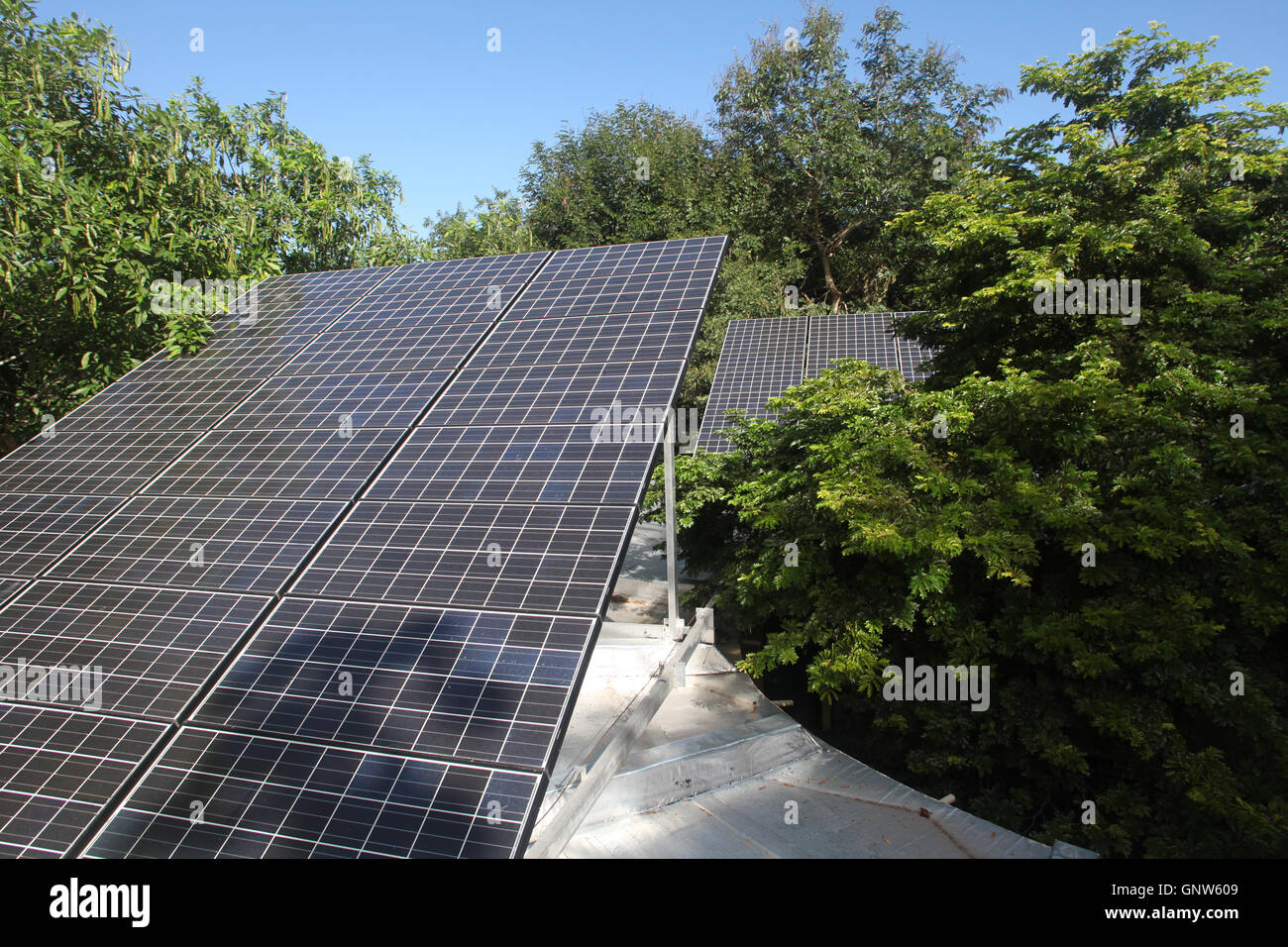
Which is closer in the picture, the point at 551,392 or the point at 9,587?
the point at 9,587

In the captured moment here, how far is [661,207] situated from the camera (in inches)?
1243

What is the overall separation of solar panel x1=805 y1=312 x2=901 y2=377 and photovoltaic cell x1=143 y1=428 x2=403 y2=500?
12.3 metres

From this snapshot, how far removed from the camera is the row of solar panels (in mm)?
16750

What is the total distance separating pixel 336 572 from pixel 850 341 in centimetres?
1557

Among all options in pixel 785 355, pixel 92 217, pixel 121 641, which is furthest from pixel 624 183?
pixel 121 641

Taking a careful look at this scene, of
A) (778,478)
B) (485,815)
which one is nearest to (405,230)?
(778,478)

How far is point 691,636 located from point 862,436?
141 inches

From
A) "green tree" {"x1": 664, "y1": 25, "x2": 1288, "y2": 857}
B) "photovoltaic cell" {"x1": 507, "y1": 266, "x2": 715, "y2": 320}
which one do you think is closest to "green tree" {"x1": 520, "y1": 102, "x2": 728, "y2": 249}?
"green tree" {"x1": 664, "y1": 25, "x2": 1288, "y2": 857}

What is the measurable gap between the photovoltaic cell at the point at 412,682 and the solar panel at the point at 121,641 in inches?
10.8

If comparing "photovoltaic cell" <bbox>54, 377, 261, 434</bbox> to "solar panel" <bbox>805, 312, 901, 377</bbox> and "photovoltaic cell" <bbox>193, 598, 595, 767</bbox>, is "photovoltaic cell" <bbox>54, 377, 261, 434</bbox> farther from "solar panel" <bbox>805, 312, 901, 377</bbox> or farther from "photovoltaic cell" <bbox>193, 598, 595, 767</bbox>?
"solar panel" <bbox>805, 312, 901, 377</bbox>

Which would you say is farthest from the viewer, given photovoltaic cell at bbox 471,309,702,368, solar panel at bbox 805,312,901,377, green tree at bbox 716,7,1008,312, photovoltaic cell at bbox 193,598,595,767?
green tree at bbox 716,7,1008,312

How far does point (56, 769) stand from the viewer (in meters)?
4.30

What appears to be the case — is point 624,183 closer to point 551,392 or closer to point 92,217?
point 92,217
